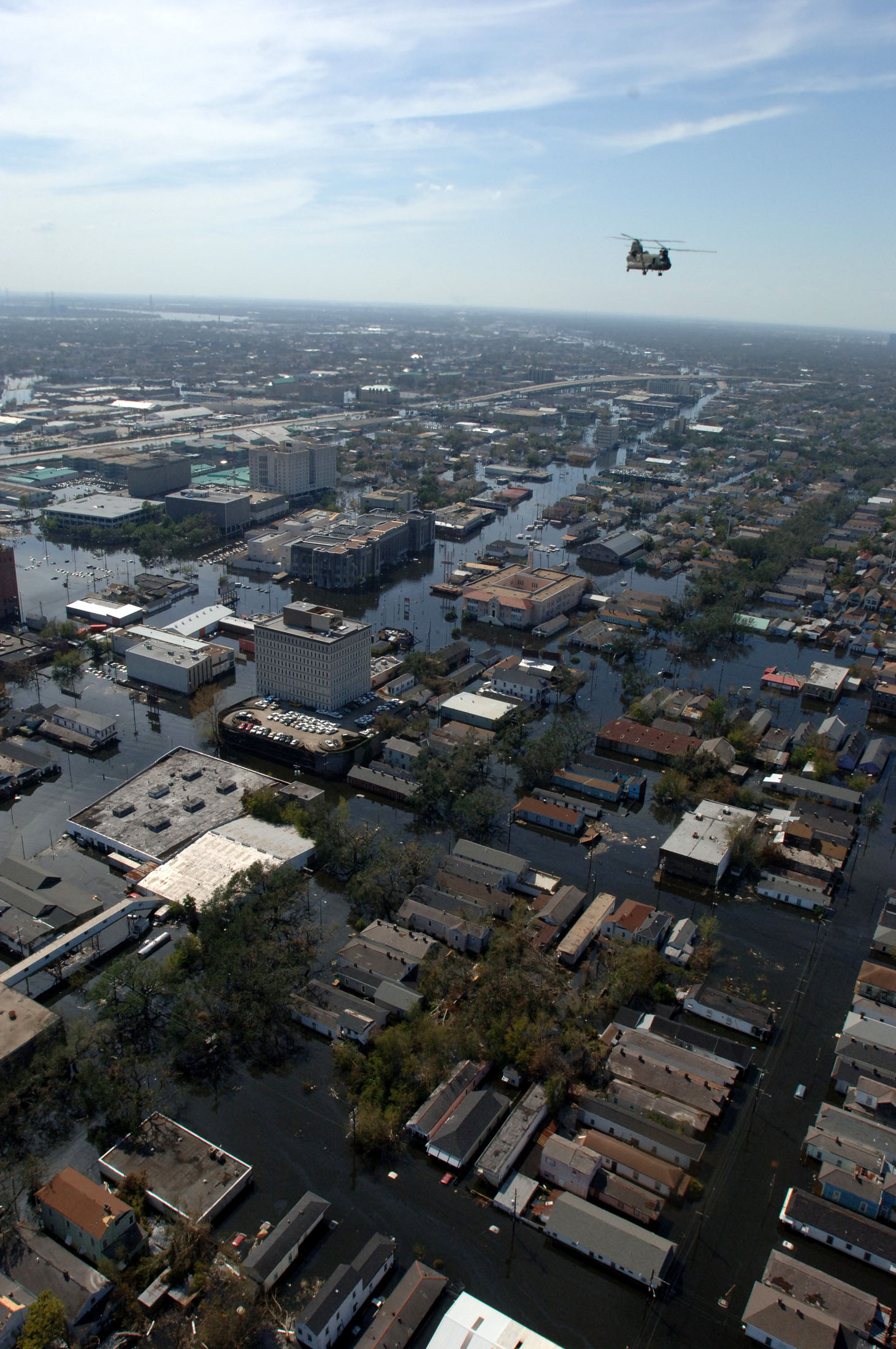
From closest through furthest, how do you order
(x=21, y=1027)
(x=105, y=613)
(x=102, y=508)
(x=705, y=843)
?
1. (x=21, y=1027)
2. (x=705, y=843)
3. (x=105, y=613)
4. (x=102, y=508)

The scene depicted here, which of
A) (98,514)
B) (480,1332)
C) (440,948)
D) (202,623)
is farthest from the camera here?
(98,514)

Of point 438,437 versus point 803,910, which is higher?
point 438,437

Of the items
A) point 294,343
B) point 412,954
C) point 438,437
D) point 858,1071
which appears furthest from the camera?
point 294,343

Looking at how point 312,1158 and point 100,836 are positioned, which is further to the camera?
point 100,836

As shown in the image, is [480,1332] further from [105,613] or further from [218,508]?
[218,508]

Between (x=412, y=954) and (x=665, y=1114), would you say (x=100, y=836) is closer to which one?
(x=412, y=954)

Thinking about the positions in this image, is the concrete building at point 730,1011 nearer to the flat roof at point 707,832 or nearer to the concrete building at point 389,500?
the flat roof at point 707,832

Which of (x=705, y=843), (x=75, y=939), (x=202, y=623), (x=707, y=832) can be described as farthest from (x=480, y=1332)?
(x=202, y=623)

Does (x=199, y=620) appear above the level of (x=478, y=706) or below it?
above

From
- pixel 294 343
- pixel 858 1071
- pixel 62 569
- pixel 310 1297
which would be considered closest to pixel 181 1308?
pixel 310 1297
